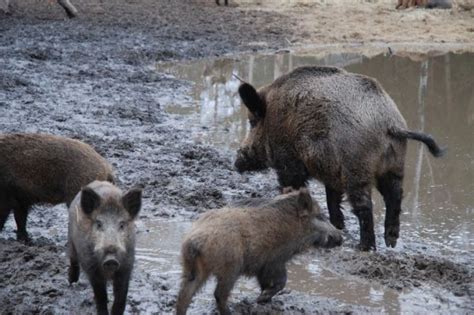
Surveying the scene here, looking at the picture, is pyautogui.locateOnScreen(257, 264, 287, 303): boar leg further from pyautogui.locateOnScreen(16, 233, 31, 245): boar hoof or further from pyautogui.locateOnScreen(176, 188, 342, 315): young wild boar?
pyautogui.locateOnScreen(16, 233, 31, 245): boar hoof

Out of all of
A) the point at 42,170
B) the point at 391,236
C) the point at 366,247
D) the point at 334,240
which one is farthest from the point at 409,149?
the point at 42,170

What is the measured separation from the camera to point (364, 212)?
6613mm

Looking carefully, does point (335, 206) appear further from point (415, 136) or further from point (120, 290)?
point (120, 290)

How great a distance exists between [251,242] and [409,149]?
5464 millimetres

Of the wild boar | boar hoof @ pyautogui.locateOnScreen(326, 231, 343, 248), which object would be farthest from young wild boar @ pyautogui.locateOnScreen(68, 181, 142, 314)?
the wild boar

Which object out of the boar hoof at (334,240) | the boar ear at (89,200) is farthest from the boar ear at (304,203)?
the boar ear at (89,200)

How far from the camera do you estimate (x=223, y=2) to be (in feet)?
81.8

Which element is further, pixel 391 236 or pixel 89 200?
pixel 391 236

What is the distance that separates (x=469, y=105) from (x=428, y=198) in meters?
4.71

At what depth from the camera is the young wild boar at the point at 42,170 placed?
5.93 m

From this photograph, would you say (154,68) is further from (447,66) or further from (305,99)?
(305,99)

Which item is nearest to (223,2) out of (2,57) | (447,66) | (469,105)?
(447,66)

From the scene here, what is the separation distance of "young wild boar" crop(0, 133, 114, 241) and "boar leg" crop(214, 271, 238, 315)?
159cm

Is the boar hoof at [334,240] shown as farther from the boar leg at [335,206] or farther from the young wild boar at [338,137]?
the boar leg at [335,206]
